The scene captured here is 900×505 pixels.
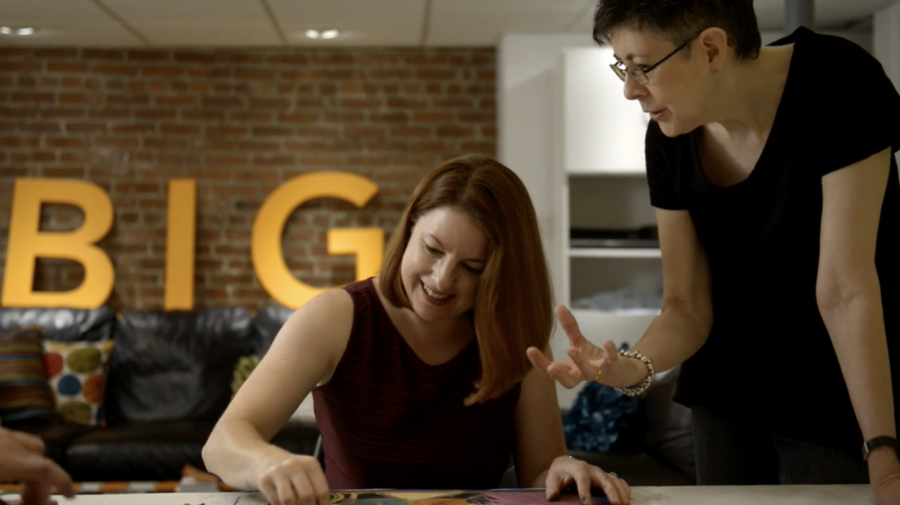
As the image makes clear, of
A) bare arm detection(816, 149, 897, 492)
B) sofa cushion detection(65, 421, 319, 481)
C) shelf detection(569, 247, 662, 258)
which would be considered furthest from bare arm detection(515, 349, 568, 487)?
shelf detection(569, 247, 662, 258)

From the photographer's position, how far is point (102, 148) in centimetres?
488

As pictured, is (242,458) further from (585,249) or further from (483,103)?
(483,103)

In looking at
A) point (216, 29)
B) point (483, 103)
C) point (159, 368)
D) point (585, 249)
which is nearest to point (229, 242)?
point (159, 368)

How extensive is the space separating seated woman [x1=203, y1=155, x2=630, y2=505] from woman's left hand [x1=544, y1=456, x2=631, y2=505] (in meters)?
0.28

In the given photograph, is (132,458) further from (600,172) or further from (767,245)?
(767,245)

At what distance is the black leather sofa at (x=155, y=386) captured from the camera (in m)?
3.66

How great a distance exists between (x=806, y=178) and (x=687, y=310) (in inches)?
12.6

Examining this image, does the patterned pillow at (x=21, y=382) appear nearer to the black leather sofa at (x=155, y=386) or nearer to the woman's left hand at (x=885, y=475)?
the black leather sofa at (x=155, y=386)

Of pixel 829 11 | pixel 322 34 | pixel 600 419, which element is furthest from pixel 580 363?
pixel 829 11

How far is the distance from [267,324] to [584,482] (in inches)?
133

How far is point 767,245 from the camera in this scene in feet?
4.45

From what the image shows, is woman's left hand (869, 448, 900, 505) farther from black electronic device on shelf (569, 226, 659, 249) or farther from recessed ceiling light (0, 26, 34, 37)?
recessed ceiling light (0, 26, 34, 37)

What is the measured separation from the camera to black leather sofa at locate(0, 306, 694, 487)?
3658 millimetres

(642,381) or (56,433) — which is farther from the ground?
(642,381)
